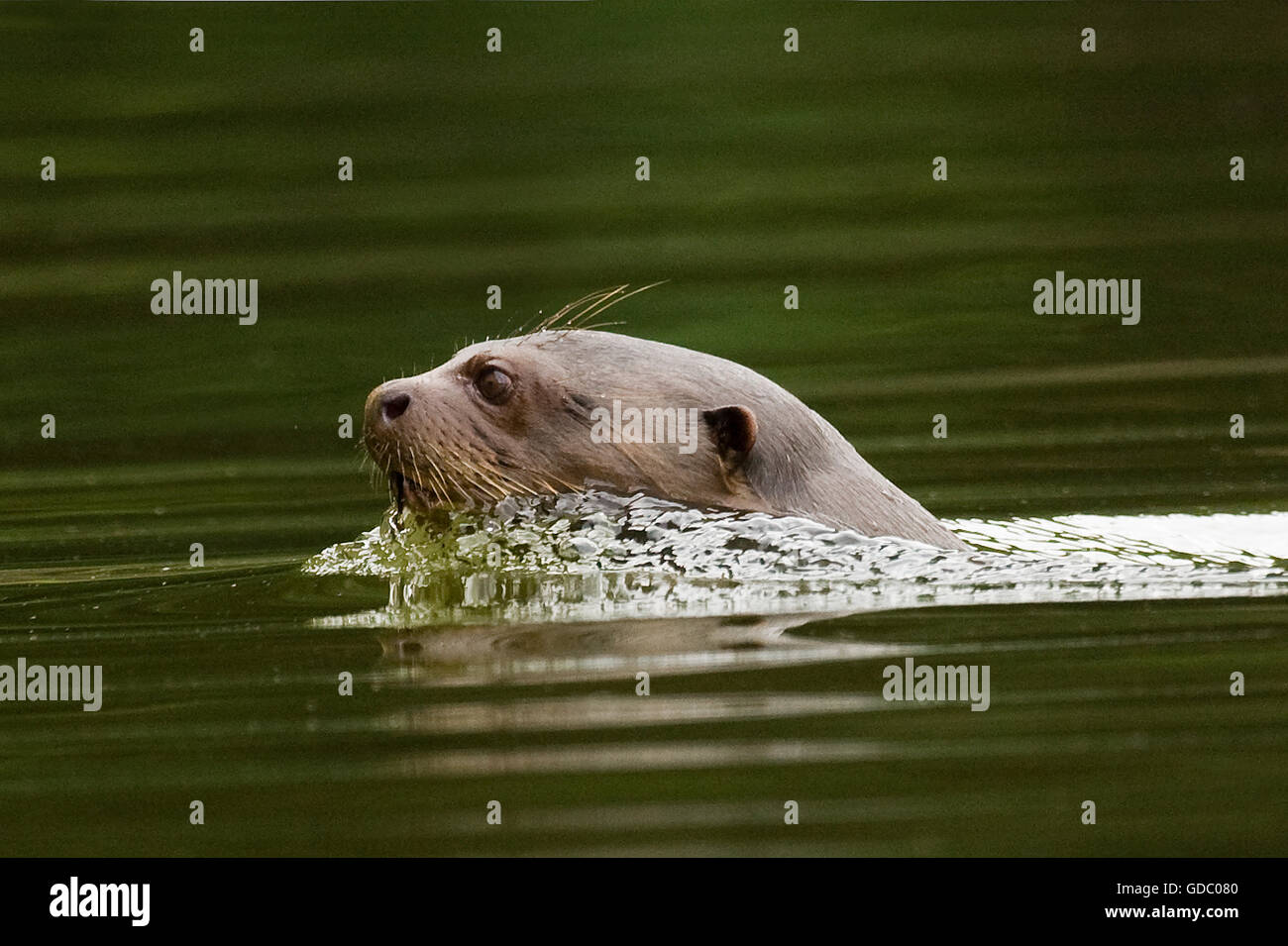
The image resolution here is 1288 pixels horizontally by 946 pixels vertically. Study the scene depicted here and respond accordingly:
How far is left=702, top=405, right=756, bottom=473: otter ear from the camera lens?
24.0 ft

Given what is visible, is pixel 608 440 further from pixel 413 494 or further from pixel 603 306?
pixel 603 306

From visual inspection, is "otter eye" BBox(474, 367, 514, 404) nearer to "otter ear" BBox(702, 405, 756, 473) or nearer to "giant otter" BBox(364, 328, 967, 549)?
"giant otter" BBox(364, 328, 967, 549)

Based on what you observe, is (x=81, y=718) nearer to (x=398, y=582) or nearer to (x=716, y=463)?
(x=398, y=582)

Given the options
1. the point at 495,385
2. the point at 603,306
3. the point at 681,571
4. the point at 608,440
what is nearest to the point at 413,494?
the point at 495,385

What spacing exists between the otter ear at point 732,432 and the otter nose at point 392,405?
922 mm

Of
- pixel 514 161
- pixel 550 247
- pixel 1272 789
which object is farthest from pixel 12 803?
pixel 514 161

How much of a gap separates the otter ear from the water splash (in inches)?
7.1

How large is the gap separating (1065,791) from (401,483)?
2898 mm

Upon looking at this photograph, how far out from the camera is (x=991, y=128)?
15203 mm

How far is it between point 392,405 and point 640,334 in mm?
4667

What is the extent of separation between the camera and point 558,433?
24.4 ft

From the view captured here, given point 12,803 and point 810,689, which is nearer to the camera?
point 12,803

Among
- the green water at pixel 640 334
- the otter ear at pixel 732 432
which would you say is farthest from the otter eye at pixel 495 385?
the green water at pixel 640 334

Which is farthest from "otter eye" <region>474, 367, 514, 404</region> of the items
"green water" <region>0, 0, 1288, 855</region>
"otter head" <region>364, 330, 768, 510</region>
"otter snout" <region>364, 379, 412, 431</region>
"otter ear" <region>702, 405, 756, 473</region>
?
"green water" <region>0, 0, 1288, 855</region>
